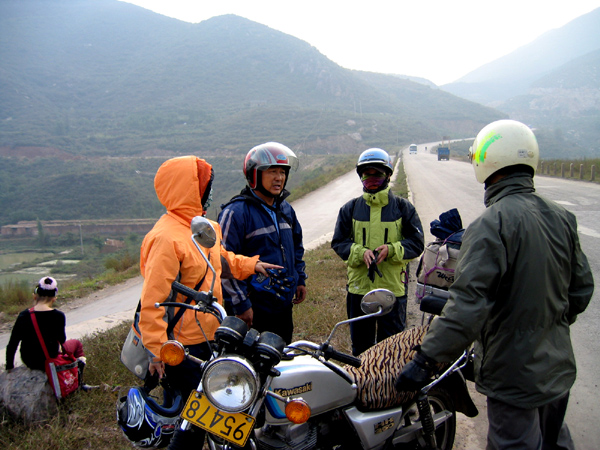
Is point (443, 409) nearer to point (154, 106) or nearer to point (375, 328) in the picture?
point (375, 328)

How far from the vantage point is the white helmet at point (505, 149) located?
1973 millimetres

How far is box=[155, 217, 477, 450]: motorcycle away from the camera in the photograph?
5.15 ft

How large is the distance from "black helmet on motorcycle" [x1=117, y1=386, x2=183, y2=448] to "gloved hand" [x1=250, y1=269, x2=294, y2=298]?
3.32ft

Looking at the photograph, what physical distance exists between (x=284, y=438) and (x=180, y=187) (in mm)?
1503

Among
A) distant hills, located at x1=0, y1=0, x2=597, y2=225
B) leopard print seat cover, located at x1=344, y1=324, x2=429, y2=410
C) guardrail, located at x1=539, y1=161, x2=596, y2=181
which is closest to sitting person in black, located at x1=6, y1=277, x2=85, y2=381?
leopard print seat cover, located at x1=344, y1=324, x2=429, y2=410

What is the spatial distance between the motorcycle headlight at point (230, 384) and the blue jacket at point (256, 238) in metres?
1.20

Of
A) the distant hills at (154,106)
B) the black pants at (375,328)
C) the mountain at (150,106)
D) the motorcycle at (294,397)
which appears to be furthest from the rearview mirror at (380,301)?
the mountain at (150,106)

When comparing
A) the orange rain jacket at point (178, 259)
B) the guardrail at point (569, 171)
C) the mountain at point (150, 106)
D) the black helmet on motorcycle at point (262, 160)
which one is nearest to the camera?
the orange rain jacket at point (178, 259)

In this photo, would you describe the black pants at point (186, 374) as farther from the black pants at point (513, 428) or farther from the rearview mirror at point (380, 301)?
the black pants at point (513, 428)

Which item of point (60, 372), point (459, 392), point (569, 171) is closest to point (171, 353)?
point (459, 392)

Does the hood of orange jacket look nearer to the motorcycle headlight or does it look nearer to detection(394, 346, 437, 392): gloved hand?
the motorcycle headlight

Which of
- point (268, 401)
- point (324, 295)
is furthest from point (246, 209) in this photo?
point (324, 295)

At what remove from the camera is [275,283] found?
9.50ft

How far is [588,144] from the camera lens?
325 feet
